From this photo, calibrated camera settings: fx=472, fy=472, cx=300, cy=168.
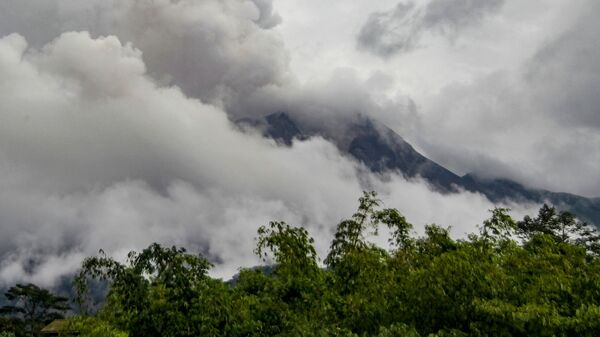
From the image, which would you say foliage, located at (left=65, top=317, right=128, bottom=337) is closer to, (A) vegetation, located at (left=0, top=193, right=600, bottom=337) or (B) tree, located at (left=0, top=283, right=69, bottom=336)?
(A) vegetation, located at (left=0, top=193, right=600, bottom=337)

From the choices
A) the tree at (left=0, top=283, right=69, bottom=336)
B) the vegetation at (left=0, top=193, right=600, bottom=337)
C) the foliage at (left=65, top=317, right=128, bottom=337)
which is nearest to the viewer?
the vegetation at (left=0, top=193, right=600, bottom=337)

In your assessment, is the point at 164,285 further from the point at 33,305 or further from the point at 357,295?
the point at 33,305

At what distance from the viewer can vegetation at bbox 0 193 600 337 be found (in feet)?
43.6

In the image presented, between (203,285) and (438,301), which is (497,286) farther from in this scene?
(203,285)

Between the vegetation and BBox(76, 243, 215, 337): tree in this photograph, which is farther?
BBox(76, 243, 215, 337): tree

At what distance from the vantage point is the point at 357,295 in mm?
17703

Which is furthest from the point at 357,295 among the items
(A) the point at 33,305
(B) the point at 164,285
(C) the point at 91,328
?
(A) the point at 33,305

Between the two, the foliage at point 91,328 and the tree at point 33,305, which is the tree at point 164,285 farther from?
the tree at point 33,305

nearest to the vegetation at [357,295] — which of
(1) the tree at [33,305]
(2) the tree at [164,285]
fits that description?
(2) the tree at [164,285]

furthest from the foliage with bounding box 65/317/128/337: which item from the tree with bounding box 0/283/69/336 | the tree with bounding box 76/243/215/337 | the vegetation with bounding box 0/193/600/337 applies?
the tree with bounding box 0/283/69/336

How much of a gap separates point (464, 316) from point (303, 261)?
8.77 meters

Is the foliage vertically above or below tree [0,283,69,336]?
below

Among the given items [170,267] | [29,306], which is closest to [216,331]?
[170,267]

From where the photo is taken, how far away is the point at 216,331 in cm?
1706
